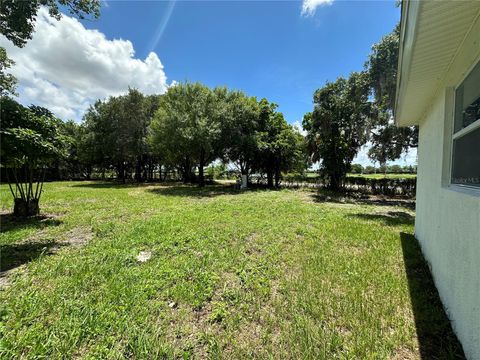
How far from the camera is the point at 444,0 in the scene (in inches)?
63.6

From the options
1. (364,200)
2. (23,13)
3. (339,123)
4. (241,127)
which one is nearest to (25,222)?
(23,13)

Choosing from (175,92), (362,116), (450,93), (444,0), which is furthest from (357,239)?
(175,92)

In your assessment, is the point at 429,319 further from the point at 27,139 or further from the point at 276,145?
the point at 276,145

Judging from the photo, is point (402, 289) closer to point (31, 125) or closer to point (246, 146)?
point (31, 125)

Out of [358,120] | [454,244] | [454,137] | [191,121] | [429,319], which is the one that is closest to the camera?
[454,244]

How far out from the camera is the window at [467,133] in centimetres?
207

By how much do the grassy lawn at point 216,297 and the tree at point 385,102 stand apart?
30.6 ft

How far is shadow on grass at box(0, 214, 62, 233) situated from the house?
800cm

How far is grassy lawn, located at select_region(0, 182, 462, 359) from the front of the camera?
199 centimetres

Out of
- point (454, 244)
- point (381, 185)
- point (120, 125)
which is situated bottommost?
point (381, 185)

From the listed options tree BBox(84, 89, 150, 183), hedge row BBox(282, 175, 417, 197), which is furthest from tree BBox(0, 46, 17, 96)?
hedge row BBox(282, 175, 417, 197)

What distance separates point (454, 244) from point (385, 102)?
494 inches

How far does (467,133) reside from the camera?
2291mm

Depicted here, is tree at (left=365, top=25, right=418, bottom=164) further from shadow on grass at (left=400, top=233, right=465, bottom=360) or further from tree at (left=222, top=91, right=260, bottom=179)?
shadow on grass at (left=400, top=233, right=465, bottom=360)
